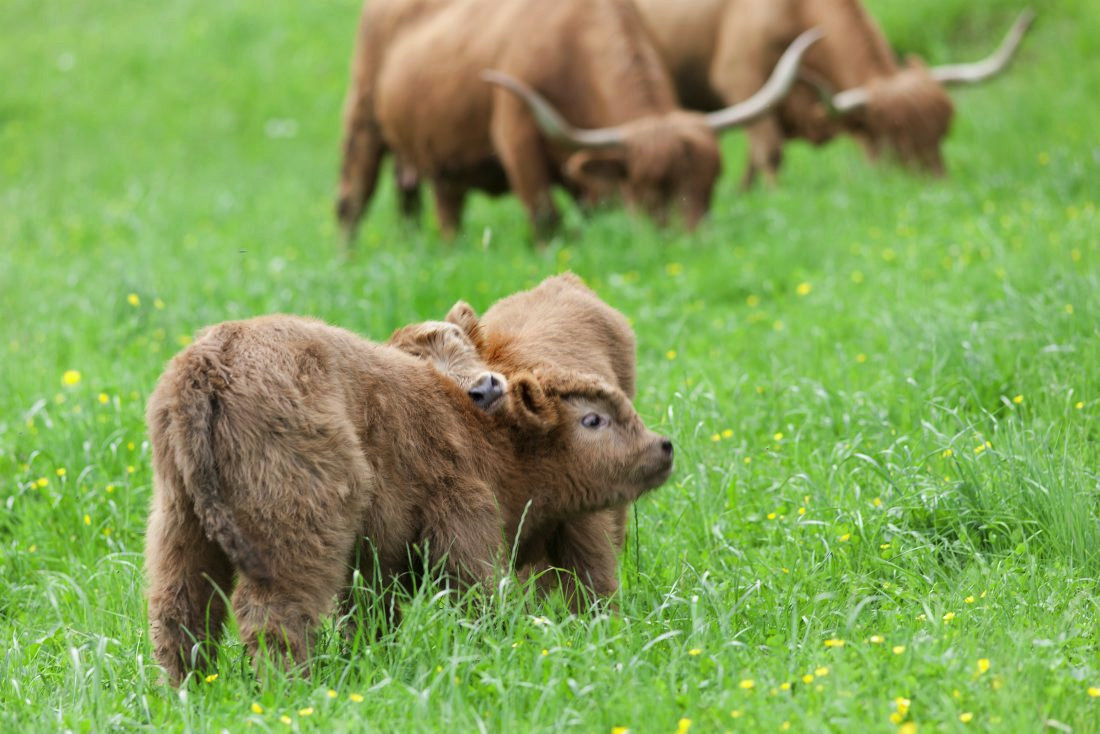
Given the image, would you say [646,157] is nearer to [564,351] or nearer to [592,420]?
[564,351]

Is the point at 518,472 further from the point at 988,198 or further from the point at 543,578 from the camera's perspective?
the point at 988,198

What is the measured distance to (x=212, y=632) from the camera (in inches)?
150

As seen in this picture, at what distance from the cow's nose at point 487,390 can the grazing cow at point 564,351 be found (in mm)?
13

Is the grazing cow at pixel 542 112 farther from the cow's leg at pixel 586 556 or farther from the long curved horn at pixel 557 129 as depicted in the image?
the cow's leg at pixel 586 556

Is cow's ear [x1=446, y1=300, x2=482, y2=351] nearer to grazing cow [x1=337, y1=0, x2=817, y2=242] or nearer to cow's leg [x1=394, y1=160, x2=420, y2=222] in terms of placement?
grazing cow [x1=337, y1=0, x2=817, y2=242]

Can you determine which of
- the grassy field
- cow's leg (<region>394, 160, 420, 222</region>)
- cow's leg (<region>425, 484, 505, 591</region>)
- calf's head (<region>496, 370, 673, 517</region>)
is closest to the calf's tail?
the grassy field

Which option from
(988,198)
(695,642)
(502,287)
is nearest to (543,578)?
(695,642)

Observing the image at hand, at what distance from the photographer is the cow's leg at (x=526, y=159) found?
10.6 metres

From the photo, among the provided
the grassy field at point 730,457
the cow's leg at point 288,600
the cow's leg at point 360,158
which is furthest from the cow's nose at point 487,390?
the cow's leg at point 360,158

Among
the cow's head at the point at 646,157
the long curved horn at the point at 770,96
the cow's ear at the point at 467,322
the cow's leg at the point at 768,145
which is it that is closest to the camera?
the cow's ear at the point at 467,322

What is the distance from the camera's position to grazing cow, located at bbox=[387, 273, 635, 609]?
4.46 m

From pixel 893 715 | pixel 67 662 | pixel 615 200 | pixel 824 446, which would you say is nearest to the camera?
pixel 893 715

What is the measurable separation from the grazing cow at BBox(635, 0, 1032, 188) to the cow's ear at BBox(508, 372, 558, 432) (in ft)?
25.6

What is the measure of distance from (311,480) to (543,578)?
1.25 metres
